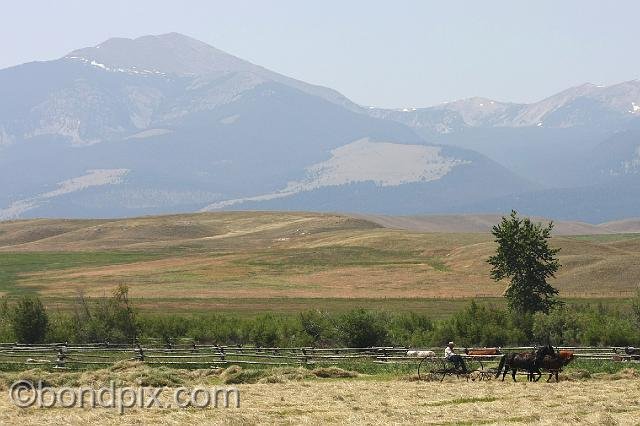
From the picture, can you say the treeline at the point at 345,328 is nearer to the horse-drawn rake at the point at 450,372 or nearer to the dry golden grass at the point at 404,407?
the horse-drawn rake at the point at 450,372

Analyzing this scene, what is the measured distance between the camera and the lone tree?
7462 cm

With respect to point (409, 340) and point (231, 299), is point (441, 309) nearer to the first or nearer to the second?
point (231, 299)

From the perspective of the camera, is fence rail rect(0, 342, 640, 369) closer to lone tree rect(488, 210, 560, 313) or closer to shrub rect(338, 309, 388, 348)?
shrub rect(338, 309, 388, 348)

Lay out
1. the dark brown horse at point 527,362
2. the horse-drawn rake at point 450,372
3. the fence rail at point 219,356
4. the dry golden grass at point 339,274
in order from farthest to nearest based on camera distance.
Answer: the dry golden grass at point 339,274 → the fence rail at point 219,356 → the horse-drawn rake at point 450,372 → the dark brown horse at point 527,362

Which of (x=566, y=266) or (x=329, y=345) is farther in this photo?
(x=566, y=266)

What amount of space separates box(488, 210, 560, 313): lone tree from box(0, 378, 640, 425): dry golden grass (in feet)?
101

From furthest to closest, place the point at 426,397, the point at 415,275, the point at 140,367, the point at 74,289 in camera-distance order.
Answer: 1. the point at 415,275
2. the point at 74,289
3. the point at 140,367
4. the point at 426,397

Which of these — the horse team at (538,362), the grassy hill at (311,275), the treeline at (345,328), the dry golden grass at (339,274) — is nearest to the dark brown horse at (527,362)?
the horse team at (538,362)

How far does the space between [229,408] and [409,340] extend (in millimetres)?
30935

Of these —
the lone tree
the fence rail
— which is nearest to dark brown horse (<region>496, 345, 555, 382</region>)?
the fence rail

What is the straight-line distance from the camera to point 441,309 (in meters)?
104

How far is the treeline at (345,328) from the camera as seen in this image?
211ft

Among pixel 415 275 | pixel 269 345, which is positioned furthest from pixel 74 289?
pixel 269 345

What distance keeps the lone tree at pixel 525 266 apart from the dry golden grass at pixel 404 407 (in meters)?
30.7
